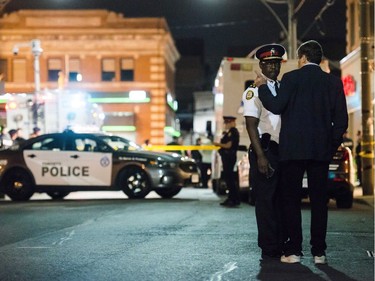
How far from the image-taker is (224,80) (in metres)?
16.3

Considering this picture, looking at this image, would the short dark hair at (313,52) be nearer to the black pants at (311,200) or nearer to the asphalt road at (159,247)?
the black pants at (311,200)

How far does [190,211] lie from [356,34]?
18842 mm

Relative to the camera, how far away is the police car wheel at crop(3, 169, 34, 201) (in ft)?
51.1

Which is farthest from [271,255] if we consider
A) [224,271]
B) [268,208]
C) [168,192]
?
[168,192]

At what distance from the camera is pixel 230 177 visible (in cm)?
1341

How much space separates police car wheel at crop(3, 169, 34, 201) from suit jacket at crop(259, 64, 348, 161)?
412 inches

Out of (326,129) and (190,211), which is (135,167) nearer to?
Result: (190,211)

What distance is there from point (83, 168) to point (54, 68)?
28.2 m

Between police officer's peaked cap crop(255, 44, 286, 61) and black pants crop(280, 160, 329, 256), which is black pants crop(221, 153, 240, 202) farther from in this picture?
black pants crop(280, 160, 329, 256)

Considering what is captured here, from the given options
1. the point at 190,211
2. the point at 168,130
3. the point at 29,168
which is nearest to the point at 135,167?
the point at 29,168

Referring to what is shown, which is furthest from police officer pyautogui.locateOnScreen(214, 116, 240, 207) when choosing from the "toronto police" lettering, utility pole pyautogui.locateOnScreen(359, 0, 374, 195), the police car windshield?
utility pole pyautogui.locateOnScreen(359, 0, 374, 195)

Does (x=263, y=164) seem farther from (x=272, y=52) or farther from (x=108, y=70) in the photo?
(x=108, y=70)

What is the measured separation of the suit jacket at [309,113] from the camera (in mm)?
5922

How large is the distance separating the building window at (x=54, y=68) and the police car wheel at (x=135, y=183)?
28.1 m
